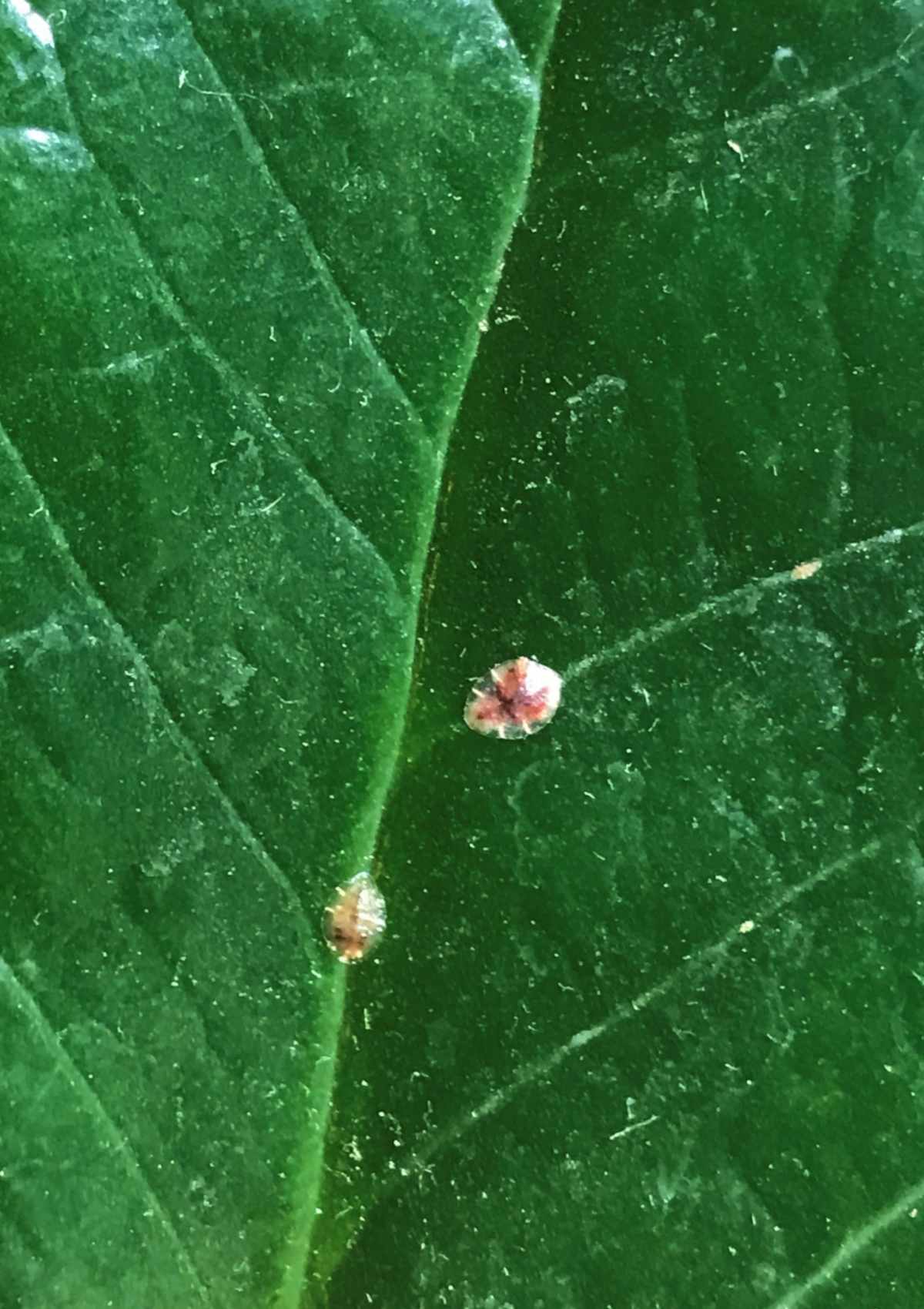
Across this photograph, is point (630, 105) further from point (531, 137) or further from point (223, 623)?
point (223, 623)

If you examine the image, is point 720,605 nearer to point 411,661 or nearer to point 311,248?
point 411,661

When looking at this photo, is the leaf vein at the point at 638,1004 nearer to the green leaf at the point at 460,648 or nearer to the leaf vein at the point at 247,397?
the green leaf at the point at 460,648

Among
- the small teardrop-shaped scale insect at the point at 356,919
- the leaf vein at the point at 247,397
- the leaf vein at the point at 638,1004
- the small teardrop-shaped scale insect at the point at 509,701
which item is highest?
the leaf vein at the point at 247,397

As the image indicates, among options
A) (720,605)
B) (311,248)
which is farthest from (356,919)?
(311,248)

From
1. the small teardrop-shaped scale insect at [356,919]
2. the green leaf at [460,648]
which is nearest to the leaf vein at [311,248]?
the green leaf at [460,648]

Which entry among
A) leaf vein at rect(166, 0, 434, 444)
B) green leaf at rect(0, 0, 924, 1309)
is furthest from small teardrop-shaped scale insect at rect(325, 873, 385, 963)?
leaf vein at rect(166, 0, 434, 444)

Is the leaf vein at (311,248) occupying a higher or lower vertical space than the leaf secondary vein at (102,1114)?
higher

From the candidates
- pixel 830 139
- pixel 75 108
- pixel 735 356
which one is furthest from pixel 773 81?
pixel 75 108
